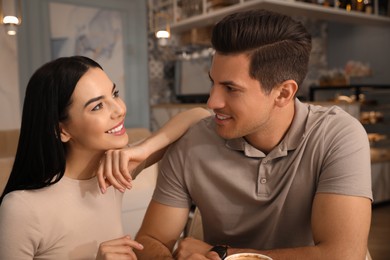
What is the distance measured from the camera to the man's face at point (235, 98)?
58.0 inches

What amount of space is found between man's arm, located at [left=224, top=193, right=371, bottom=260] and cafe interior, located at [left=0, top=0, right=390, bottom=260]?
2468mm

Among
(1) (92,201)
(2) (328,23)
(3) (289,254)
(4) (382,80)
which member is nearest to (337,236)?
(3) (289,254)

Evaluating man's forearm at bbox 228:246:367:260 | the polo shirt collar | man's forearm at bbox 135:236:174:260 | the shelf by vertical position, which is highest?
the shelf

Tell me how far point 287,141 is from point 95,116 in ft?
2.32

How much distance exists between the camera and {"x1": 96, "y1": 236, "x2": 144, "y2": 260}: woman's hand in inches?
48.0

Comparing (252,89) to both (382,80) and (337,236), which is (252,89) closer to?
(337,236)

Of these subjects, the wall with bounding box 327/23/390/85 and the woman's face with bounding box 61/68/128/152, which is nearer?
the woman's face with bounding box 61/68/128/152

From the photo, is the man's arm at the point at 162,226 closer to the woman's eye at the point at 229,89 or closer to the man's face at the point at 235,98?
the man's face at the point at 235,98

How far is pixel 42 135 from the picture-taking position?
4.63 feet

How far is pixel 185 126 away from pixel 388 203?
3.79 metres

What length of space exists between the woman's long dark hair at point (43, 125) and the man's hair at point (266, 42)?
0.57 meters

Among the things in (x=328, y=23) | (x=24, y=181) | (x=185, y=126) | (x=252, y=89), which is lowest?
(x=24, y=181)

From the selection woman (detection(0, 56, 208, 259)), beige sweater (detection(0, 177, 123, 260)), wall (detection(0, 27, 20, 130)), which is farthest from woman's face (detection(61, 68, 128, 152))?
wall (detection(0, 27, 20, 130))

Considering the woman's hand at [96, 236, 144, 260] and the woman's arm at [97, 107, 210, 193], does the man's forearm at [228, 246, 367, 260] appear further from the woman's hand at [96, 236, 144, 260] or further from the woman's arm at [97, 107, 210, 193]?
the woman's arm at [97, 107, 210, 193]
